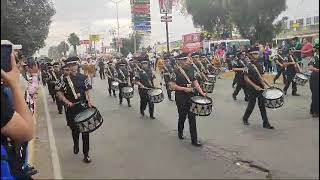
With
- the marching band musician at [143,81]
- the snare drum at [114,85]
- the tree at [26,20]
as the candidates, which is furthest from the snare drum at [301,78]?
the tree at [26,20]

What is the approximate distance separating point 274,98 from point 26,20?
10641mm

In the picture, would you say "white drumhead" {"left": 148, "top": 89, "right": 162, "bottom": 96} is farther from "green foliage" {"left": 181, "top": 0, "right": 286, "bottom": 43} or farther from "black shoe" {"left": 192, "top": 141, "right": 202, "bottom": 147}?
"black shoe" {"left": 192, "top": 141, "right": 202, "bottom": 147}

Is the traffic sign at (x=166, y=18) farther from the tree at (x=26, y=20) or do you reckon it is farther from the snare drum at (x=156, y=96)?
the snare drum at (x=156, y=96)

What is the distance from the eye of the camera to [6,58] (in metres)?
2.68

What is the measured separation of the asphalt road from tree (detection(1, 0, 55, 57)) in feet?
10.9

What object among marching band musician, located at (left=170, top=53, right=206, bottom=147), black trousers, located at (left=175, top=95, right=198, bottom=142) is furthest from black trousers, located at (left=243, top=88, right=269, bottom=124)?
black trousers, located at (left=175, top=95, right=198, bottom=142)

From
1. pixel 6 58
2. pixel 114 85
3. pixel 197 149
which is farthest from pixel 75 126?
pixel 114 85

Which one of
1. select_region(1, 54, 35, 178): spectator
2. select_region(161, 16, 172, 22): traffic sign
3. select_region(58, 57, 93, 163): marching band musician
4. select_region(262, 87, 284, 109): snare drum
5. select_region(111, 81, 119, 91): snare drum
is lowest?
select_region(111, 81, 119, 91): snare drum

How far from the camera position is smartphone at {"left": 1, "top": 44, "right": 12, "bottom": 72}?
2.64 m

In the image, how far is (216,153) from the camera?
26.0ft

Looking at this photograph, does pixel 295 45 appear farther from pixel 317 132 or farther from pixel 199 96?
pixel 317 132

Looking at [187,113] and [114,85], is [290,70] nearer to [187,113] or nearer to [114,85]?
[114,85]

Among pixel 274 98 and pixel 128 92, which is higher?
pixel 274 98

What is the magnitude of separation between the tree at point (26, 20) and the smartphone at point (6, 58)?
36.8 feet
